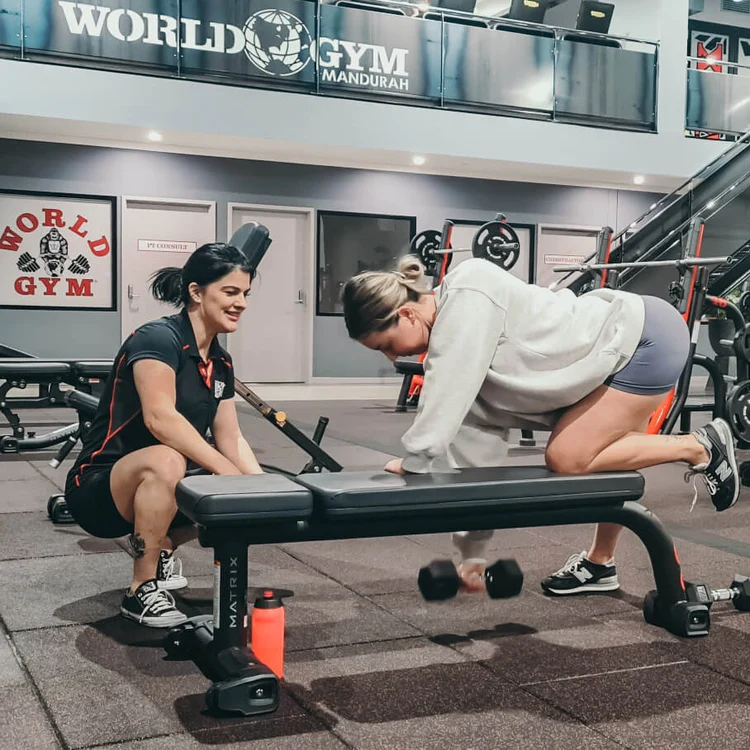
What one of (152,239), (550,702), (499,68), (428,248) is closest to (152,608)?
(550,702)

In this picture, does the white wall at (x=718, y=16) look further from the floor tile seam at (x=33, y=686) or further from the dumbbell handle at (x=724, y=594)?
the floor tile seam at (x=33, y=686)

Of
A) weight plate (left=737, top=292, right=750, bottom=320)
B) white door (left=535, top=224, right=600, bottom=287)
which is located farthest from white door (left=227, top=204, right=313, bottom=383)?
weight plate (left=737, top=292, right=750, bottom=320)

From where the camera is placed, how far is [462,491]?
6.32ft

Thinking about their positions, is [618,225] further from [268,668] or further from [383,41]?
[268,668]

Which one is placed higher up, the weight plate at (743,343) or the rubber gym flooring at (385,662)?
the weight plate at (743,343)

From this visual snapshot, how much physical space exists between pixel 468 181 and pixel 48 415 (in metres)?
5.32

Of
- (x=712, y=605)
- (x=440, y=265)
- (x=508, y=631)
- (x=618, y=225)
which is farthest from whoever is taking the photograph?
(x=618, y=225)

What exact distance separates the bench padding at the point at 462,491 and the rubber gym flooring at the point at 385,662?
0.39 m

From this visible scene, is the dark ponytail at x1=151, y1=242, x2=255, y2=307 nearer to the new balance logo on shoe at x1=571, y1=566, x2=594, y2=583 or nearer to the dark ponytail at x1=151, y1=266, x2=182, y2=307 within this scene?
the dark ponytail at x1=151, y1=266, x2=182, y2=307

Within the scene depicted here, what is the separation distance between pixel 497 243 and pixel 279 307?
2.71 meters

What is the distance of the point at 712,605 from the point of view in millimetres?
2543

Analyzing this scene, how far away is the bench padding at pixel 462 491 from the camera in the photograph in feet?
6.02

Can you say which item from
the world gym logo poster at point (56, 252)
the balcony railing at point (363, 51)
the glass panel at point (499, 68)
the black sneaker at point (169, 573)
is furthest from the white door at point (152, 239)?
the black sneaker at point (169, 573)

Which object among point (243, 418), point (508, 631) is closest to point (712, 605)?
point (508, 631)
